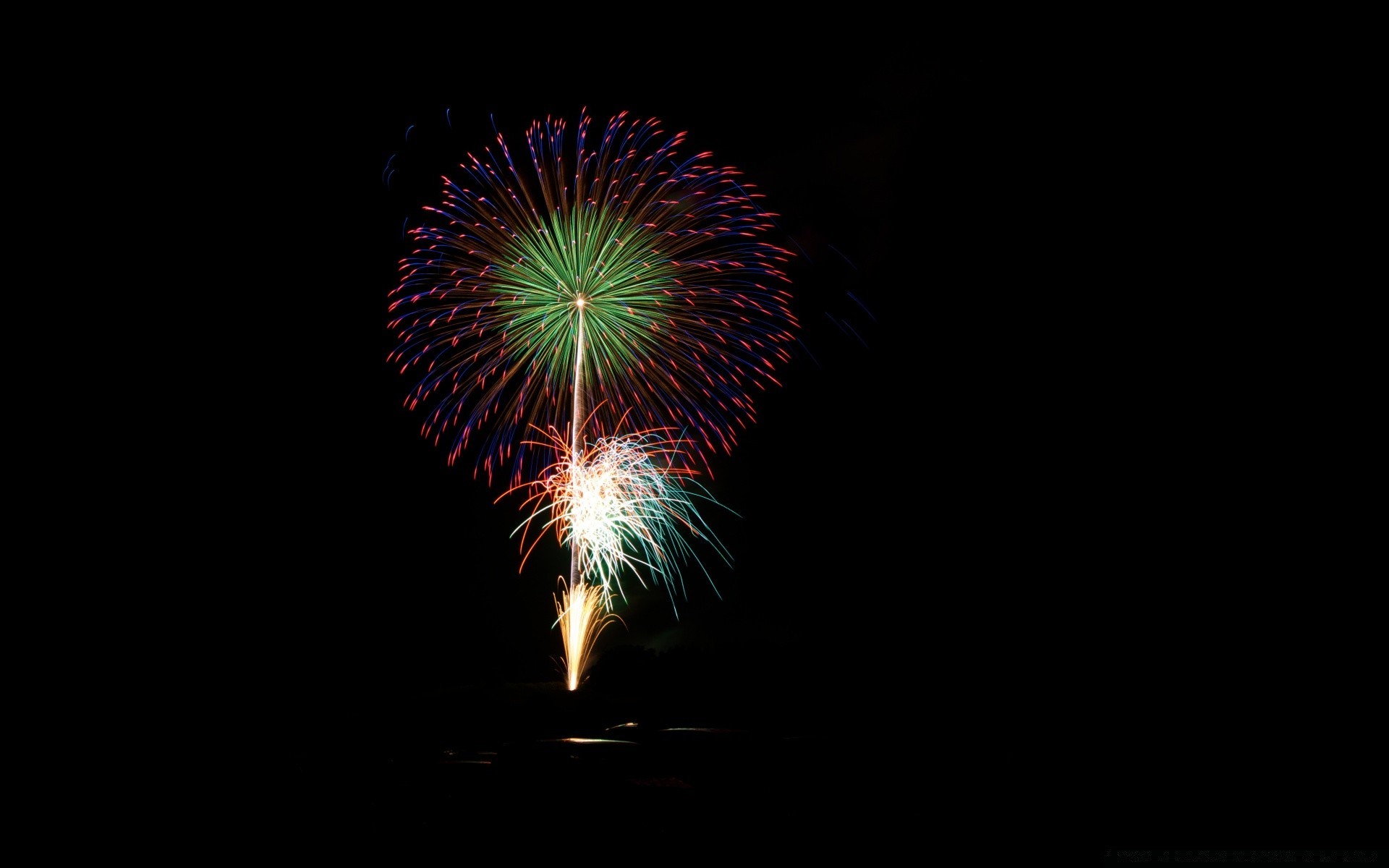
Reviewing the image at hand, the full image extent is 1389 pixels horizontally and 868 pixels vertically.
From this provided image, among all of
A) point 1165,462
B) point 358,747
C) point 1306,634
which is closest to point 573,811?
point 358,747

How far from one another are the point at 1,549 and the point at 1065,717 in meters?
19.0

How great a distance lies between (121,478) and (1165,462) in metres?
23.0

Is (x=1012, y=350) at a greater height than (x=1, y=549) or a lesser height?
greater

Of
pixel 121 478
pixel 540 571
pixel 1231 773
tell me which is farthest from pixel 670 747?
pixel 540 571

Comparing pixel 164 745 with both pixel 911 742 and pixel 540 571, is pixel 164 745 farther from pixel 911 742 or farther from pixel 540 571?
pixel 540 571

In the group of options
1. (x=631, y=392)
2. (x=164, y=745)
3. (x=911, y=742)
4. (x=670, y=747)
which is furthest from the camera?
(x=631, y=392)

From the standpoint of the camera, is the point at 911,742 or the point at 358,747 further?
the point at 358,747

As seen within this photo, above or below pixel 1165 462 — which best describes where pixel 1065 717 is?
below

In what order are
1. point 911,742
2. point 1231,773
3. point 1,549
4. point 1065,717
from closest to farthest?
point 1231,773, point 911,742, point 1065,717, point 1,549

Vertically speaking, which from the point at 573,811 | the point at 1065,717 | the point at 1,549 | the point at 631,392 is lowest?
the point at 573,811

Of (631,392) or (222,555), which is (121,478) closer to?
(222,555)

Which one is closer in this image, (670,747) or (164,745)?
(670,747)

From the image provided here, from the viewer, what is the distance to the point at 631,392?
16.4 meters

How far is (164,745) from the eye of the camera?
36.3ft
